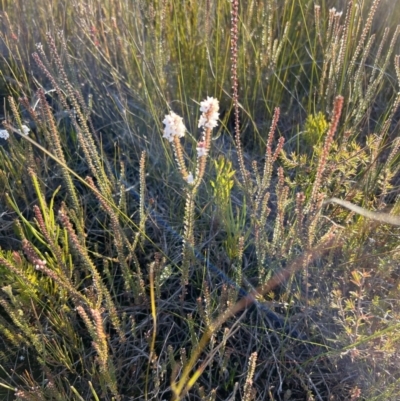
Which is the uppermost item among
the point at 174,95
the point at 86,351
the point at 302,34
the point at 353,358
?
the point at 302,34

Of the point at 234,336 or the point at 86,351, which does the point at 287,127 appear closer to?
the point at 234,336

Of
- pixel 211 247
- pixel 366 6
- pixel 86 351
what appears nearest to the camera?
pixel 86 351

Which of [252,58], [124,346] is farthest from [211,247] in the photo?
[252,58]

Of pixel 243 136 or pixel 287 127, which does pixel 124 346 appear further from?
pixel 287 127

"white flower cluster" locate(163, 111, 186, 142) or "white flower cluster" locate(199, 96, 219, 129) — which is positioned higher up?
"white flower cluster" locate(199, 96, 219, 129)

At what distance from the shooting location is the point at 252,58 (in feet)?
5.94

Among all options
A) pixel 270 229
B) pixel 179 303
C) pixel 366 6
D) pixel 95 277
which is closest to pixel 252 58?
pixel 366 6

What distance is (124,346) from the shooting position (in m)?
1.23

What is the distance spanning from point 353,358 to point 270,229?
0.47 m

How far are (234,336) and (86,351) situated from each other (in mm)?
384

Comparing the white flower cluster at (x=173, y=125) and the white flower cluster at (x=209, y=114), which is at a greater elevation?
the white flower cluster at (x=209, y=114)

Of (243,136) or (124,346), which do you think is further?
(243,136)

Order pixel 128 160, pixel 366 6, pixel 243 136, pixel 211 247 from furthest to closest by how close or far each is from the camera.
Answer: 1. pixel 366 6
2. pixel 243 136
3. pixel 128 160
4. pixel 211 247

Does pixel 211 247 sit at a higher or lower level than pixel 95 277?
lower
